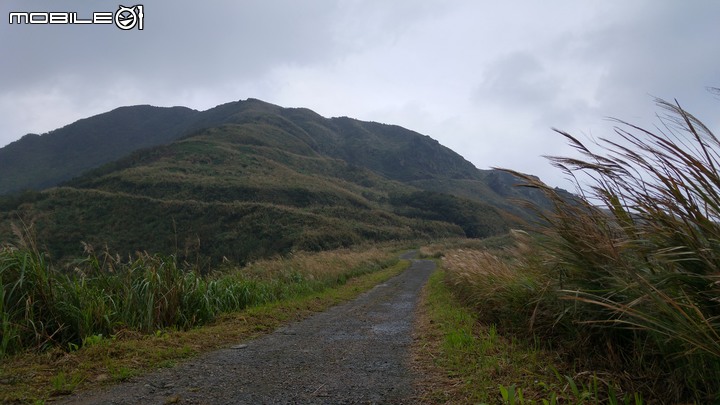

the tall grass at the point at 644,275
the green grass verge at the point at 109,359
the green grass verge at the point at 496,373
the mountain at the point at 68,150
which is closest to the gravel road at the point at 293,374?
the green grass verge at the point at 109,359

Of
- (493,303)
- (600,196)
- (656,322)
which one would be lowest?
(493,303)

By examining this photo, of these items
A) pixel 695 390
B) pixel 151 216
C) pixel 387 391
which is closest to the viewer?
pixel 695 390

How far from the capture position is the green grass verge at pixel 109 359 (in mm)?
3727

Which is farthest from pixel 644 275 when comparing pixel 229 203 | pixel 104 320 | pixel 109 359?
pixel 229 203

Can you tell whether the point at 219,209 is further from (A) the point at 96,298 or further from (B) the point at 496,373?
(B) the point at 496,373

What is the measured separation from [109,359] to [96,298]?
1.73 meters

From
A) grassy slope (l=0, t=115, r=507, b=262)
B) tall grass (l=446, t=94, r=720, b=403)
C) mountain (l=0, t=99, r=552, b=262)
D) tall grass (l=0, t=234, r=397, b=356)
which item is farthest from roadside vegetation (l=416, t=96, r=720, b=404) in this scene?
grassy slope (l=0, t=115, r=507, b=262)

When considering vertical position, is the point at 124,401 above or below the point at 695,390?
below

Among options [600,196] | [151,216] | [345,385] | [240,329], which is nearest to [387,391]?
[345,385]

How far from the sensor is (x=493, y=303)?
6.52 metres

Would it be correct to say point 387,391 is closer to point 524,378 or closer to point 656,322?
point 524,378

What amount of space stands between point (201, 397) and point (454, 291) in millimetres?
8148

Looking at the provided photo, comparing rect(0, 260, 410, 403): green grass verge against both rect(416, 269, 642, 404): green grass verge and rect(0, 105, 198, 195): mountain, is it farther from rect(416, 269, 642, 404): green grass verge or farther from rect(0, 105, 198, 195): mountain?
rect(0, 105, 198, 195): mountain

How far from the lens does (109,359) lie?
14.7 ft
